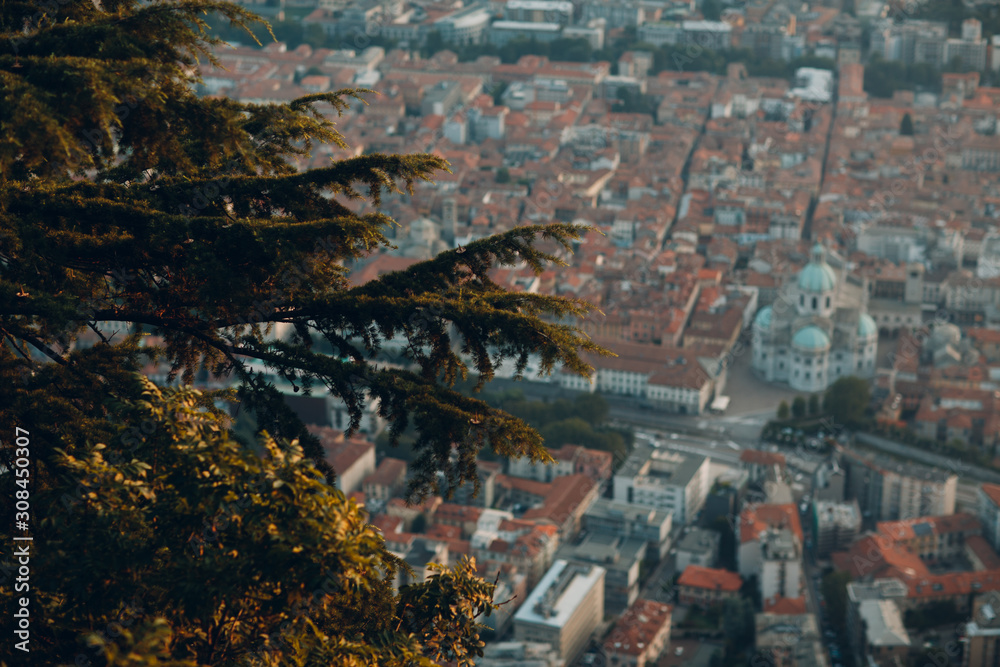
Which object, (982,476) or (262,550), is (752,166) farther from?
(262,550)

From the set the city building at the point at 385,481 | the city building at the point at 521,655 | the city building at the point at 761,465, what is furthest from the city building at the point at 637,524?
the city building at the point at 521,655

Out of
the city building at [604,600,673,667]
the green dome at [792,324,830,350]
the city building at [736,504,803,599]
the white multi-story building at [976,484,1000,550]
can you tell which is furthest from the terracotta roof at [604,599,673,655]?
the green dome at [792,324,830,350]

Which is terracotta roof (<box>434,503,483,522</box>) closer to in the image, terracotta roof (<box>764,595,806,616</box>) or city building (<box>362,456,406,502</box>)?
city building (<box>362,456,406,502</box>)

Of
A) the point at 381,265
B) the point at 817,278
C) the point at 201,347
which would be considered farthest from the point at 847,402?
the point at 201,347

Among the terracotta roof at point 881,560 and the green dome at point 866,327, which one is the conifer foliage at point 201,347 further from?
the green dome at point 866,327

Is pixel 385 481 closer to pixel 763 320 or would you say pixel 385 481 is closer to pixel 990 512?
pixel 763 320
